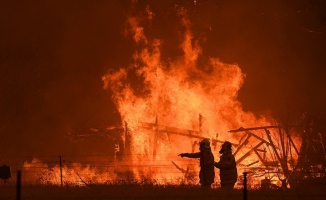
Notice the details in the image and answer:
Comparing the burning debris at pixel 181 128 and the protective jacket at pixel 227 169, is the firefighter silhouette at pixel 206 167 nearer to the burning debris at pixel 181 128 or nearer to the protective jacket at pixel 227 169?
the protective jacket at pixel 227 169

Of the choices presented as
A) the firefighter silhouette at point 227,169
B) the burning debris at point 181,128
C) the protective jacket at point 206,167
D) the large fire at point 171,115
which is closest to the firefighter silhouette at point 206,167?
the protective jacket at point 206,167

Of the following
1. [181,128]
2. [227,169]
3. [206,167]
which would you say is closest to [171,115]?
[181,128]

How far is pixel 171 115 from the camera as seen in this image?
31.2 meters

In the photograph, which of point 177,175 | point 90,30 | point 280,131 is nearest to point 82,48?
point 90,30

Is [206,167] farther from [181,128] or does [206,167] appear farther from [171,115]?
[171,115]

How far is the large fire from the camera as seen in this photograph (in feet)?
91.8

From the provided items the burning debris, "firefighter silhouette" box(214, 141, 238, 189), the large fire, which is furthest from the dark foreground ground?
the large fire

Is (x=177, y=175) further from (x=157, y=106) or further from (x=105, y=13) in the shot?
(x=105, y=13)

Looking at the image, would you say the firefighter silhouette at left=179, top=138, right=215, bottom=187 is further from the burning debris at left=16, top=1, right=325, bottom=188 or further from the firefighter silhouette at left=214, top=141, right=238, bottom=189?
the burning debris at left=16, top=1, right=325, bottom=188

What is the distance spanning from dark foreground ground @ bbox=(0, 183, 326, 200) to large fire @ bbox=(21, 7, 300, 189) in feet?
21.4

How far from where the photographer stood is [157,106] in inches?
1245

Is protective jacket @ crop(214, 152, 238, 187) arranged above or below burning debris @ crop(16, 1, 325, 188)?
below

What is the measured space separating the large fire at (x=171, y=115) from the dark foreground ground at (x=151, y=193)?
6.51m

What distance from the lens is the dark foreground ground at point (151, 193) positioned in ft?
55.1
